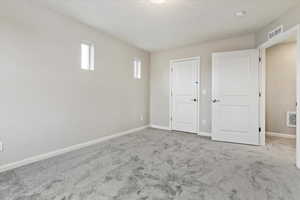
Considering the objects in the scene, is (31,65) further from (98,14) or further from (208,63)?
(208,63)

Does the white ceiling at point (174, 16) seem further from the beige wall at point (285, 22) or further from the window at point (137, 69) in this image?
the window at point (137, 69)

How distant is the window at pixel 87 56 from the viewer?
3283mm

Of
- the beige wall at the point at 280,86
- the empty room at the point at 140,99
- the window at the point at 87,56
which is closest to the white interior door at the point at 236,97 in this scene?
the empty room at the point at 140,99

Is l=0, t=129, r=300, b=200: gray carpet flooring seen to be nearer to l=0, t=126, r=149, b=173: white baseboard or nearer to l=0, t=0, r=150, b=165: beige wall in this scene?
l=0, t=126, r=149, b=173: white baseboard

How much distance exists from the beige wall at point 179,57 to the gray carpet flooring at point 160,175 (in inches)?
57.9

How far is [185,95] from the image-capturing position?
4.63 meters

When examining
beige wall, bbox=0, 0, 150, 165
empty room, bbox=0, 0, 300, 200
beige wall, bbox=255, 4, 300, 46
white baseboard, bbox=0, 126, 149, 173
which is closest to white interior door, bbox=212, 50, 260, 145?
empty room, bbox=0, 0, 300, 200

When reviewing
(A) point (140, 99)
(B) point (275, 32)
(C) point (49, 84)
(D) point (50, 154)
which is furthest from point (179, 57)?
(D) point (50, 154)

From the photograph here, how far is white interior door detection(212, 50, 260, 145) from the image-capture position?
11.4 ft

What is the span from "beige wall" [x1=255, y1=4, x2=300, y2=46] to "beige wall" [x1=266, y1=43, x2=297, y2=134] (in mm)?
1345

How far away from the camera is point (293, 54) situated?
4043 millimetres

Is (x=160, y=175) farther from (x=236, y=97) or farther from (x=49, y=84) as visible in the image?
(x=236, y=97)

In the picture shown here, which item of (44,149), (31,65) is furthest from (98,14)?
(44,149)

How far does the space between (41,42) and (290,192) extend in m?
3.99
